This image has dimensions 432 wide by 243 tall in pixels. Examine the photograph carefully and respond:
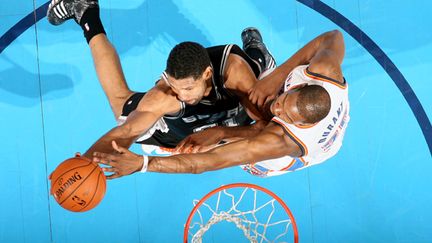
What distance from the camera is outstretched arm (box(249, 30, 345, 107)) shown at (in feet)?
8.95

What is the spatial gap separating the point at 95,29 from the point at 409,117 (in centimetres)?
266

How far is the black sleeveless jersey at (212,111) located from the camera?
2777 mm

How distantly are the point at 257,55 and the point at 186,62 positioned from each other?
3.96 feet

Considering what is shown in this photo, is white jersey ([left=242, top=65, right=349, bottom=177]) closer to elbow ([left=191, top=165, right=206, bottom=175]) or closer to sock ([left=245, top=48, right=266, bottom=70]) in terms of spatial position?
elbow ([left=191, top=165, right=206, bottom=175])

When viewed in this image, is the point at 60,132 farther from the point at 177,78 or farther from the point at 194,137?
the point at 177,78

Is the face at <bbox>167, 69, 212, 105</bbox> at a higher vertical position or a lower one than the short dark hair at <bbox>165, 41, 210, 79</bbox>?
lower

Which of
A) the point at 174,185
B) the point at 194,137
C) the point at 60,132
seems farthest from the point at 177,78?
the point at 60,132

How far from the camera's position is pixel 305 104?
2342 mm

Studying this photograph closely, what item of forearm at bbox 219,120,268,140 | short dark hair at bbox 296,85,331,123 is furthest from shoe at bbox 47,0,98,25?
short dark hair at bbox 296,85,331,123

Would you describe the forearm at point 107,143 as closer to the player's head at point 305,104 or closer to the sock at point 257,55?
the player's head at point 305,104

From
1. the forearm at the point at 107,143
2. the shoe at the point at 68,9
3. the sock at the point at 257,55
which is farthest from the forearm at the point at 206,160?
the shoe at the point at 68,9

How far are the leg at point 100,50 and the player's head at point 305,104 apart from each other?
112 centimetres

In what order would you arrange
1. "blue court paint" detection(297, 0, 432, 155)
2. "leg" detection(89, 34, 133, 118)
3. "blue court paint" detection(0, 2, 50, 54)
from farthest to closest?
"blue court paint" detection(0, 2, 50, 54) < "blue court paint" detection(297, 0, 432, 155) < "leg" detection(89, 34, 133, 118)

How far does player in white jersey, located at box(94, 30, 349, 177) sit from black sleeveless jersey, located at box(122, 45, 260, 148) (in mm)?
201
